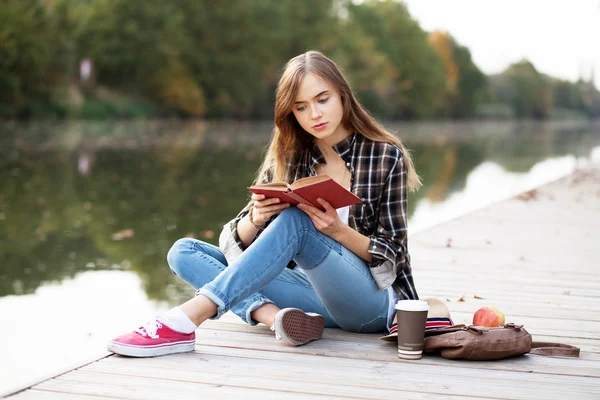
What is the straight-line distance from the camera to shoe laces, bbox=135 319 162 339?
3072mm

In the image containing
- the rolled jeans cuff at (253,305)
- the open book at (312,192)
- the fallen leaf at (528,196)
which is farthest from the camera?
the fallen leaf at (528,196)

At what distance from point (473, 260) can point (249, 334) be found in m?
2.57

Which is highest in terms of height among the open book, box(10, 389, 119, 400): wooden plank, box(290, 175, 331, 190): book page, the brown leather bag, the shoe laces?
box(290, 175, 331, 190): book page

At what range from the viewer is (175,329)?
3.09 metres

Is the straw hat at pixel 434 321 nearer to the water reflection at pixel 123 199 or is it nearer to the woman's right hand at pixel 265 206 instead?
the woman's right hand at pixel 265 206

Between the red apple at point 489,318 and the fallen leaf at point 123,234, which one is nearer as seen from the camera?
the red apple at point 489,318

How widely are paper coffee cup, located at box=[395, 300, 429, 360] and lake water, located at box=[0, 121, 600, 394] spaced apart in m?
1.24

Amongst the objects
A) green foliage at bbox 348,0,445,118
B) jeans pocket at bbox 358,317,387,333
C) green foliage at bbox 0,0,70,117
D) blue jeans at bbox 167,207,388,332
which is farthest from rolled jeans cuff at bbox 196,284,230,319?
green foliage at bbox 348,0,445,118

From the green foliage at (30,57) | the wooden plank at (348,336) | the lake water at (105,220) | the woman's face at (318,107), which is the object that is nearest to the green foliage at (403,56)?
the green foliage at (30,57)

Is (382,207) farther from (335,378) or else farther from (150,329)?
(150,329)

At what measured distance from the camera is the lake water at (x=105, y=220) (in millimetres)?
4410

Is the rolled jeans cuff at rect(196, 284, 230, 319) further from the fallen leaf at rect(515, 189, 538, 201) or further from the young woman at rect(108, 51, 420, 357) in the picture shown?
the fallen leaf at rect(515, 189, 538, 201)

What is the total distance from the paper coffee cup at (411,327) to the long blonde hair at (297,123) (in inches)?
23.3

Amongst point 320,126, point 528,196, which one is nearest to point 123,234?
point 320,126
